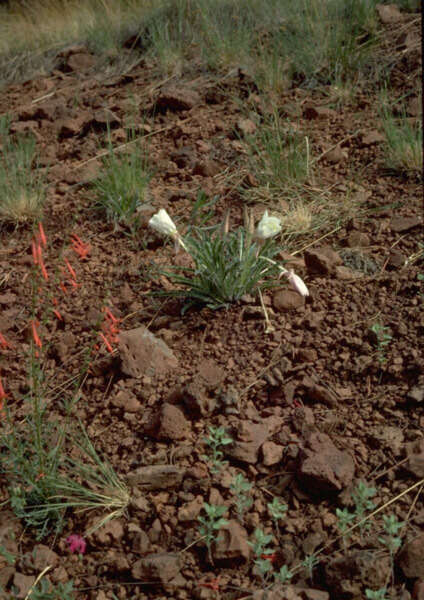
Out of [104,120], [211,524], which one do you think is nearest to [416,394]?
[211,524]

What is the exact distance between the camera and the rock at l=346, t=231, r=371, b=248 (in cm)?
253

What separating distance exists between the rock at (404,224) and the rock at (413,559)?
1385mm

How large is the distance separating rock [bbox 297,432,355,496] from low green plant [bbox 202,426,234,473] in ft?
0.72

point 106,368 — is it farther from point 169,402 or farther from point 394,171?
point 394,171

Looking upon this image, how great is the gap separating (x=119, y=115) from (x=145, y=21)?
4.87 feet

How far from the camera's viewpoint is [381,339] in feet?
6.68

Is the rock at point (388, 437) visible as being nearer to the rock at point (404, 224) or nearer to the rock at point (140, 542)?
the rock at point (140, 542)

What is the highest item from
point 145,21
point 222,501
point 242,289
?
point 145,21

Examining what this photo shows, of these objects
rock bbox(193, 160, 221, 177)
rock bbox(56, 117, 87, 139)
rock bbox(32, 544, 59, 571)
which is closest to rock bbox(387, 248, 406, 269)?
rock bbox(193, 160, 221, 177)

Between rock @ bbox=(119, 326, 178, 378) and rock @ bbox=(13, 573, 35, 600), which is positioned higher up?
rock @ bbox=(119, 326, 178, 378)

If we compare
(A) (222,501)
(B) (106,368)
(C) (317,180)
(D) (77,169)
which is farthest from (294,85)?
(A) (222,501)

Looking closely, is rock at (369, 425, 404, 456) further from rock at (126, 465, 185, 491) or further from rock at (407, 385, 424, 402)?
rock at (126, 465, 185, 491)

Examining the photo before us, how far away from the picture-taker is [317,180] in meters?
2.92

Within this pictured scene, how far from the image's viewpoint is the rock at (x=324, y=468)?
1.66m
